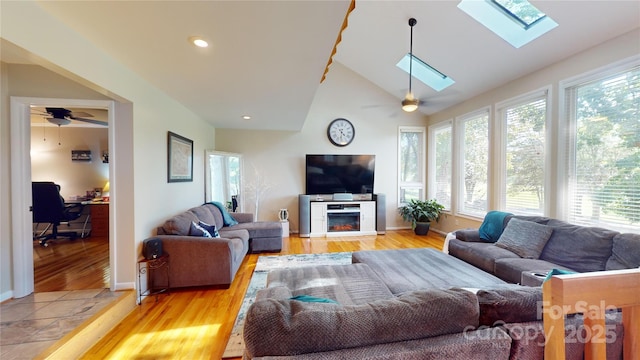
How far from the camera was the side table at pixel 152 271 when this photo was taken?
257cm

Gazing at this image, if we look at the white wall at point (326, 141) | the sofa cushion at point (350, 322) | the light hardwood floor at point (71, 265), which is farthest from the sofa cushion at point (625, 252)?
the light hardwood floor at point (71, 265)

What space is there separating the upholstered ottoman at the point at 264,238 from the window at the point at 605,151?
161 inches

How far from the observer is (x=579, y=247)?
2.39 meters

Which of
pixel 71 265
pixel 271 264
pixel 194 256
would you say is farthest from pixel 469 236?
pixel 71 265

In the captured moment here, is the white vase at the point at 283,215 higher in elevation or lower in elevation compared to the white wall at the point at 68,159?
lower

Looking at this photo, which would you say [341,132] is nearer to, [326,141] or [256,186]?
[326,141]

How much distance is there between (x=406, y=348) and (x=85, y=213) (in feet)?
20.8

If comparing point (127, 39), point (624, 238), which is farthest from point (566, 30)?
point (127, 39)

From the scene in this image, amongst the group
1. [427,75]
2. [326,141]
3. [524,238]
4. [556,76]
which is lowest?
[524,238]

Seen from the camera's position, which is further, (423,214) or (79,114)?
(423,214)

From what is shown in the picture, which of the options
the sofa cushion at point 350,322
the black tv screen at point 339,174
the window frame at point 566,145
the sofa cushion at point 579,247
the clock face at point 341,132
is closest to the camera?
the sofa cushion at point 350,322

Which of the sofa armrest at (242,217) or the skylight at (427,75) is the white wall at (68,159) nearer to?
the sofa armrest at (242,217)

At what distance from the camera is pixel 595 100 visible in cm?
277

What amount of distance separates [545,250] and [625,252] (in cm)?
60
